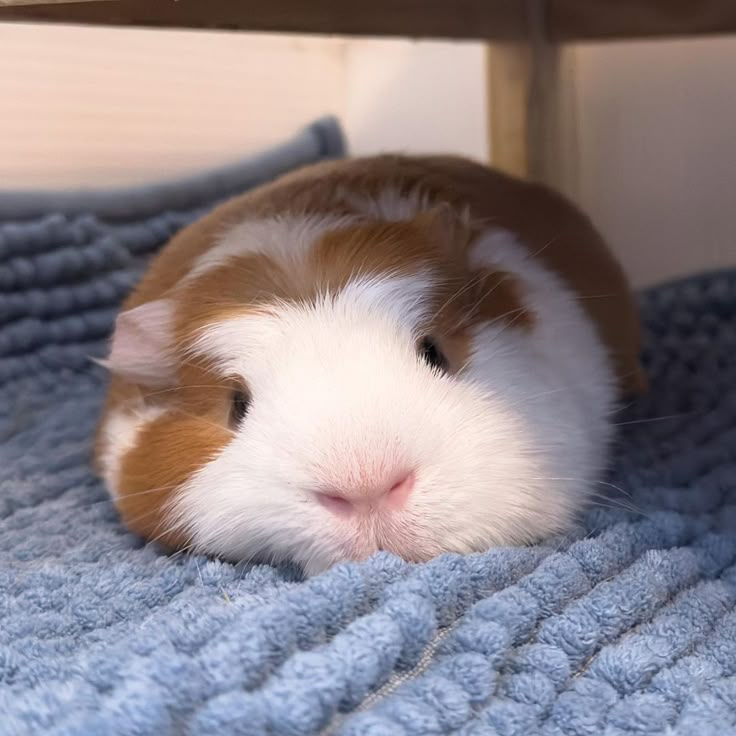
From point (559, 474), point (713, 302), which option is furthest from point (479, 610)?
point (713, 302)

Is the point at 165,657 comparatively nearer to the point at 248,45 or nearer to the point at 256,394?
the point at 256,394

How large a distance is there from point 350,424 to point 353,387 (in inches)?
1.9

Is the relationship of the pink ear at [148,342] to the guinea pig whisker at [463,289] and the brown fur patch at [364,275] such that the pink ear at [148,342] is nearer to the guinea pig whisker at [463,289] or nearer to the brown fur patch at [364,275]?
the brown fur patch at [364,275]

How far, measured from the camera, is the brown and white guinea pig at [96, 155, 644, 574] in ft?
2.94

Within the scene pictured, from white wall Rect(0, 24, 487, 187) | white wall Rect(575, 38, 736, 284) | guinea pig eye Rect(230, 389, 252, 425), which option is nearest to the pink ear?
guinea pig eye Rect(230, 389, 252, 425)

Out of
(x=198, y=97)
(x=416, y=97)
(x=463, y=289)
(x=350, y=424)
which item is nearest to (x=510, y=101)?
(x=416, y=97)

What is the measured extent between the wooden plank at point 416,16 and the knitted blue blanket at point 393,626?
67 centimetres

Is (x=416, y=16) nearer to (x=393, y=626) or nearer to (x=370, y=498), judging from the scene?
(x=370, y=498)

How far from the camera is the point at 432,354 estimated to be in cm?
104

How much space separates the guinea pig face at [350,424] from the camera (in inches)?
35.0

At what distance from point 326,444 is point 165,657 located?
0.27 m

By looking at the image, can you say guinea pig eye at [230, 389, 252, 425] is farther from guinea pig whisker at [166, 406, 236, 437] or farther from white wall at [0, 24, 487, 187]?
white wall at [0, 24, 487, 187]

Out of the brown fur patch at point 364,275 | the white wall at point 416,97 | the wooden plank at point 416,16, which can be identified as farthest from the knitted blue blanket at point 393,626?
the white wall at point 416,97

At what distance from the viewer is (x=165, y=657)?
0.69 metres
